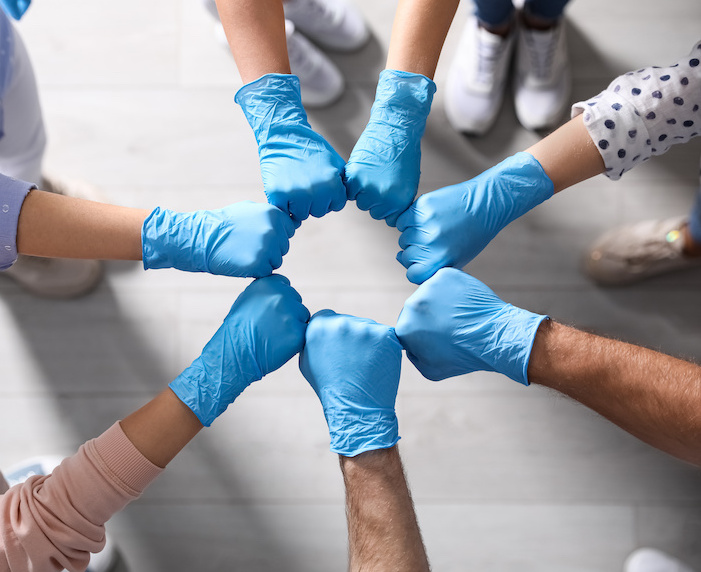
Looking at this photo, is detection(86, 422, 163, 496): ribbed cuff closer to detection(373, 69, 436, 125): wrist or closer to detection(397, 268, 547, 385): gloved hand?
detection(397, 268, 547, 385): gloved hand

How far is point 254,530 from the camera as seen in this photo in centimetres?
143

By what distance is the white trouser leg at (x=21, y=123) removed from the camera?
1.14m

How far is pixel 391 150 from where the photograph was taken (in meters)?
1.13

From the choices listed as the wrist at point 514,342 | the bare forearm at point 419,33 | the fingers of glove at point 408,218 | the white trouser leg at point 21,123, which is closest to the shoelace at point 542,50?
the bare forearm at point 419,33

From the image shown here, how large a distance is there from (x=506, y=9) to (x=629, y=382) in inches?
34.4

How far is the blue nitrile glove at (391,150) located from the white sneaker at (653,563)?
3.15 ft

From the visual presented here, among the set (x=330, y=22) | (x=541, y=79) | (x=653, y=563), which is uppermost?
(x=330, y=22)

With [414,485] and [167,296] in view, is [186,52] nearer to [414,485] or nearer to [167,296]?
[167,296]

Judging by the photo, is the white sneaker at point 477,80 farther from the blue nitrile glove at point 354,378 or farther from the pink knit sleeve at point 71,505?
the pink knit sleeve at point 71,505

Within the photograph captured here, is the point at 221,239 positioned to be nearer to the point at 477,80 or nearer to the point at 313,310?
the point at 313,310

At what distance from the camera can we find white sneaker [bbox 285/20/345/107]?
1.44 metres

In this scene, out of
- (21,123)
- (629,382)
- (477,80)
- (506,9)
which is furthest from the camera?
(477,80)

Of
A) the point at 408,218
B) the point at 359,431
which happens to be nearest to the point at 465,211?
the point at 408,218

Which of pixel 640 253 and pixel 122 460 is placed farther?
pixel 640 253
